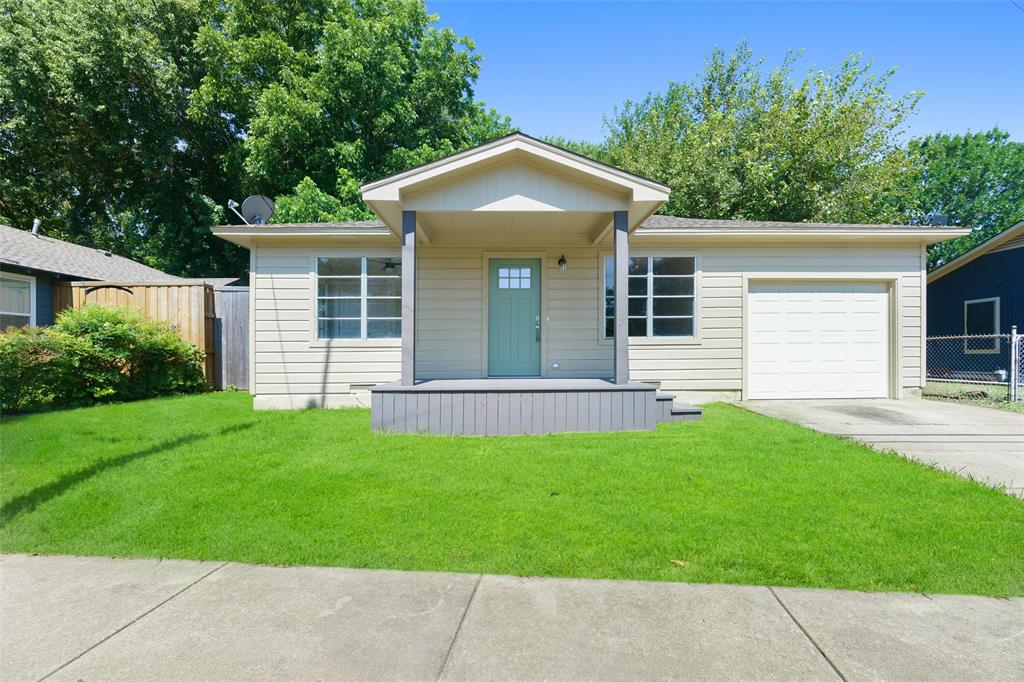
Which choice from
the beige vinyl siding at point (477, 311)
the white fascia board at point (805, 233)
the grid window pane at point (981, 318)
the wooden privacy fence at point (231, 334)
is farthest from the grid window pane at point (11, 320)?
the grid window pane at point (981, 318)

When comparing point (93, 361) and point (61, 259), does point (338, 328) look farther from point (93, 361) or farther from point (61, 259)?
point (61, 259)

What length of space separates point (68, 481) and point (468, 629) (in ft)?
13.0

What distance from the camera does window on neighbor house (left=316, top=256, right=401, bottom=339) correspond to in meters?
8.12

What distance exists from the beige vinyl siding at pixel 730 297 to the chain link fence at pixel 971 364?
9.76 feet

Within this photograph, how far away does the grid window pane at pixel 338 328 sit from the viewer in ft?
26.6

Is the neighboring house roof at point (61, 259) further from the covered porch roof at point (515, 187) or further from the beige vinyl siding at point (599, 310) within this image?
Answer: the covered porch roof at point (515, 187)

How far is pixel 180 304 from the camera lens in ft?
31.6

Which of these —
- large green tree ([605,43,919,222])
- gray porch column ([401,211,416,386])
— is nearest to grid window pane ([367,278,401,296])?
gray porch column ([401,211,416,386])

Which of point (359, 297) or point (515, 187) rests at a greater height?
point (515, 187)

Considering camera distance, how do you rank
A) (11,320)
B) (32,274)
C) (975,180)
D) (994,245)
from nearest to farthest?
1. (11,320)
2. (32,274)
3. (994,245)
4. (975,180)

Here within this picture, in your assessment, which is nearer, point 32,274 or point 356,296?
point 356,296

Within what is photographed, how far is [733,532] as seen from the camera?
3086mm

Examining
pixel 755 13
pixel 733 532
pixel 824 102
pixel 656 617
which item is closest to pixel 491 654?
pixel 656 617

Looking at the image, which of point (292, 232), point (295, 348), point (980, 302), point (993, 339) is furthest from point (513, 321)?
point (980, 302)
